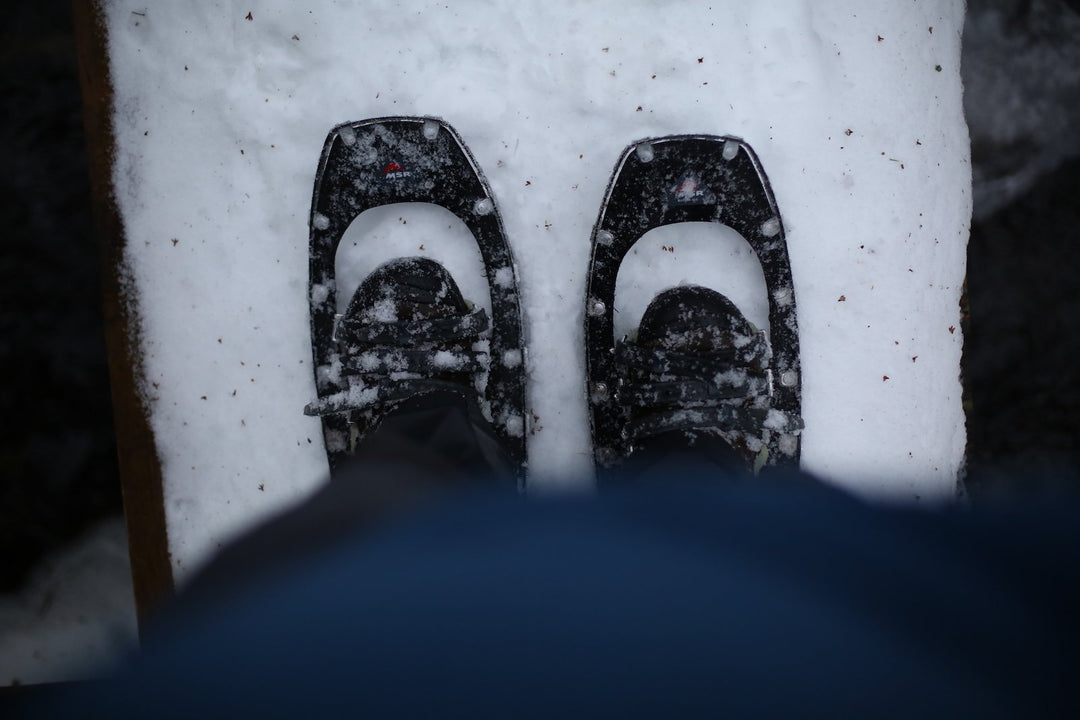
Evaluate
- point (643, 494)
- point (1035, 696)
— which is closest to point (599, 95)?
point (643, 494)

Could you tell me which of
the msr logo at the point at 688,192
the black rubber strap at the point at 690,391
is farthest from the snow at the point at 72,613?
the msr logo at the point at 688,192

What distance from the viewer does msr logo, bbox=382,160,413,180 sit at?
3.01 feet

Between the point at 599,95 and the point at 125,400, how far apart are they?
85 cm

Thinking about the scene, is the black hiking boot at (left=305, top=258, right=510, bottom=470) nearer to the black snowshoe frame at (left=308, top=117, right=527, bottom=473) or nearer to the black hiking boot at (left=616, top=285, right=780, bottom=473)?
the black snowshoe frame at (left=308, top=117, right=527, bottom=473)

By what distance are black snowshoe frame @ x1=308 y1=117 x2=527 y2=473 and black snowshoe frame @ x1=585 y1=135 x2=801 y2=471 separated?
0.38ft

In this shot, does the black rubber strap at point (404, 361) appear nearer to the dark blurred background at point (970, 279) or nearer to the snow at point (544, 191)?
the snow at point (544, 191)

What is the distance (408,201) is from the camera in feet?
3.05

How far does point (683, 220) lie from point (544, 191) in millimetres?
207

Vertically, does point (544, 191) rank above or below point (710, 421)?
above

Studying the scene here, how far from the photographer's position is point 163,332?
101cm

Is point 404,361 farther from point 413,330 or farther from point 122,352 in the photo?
point 122,352

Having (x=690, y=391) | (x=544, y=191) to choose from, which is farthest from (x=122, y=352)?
(x=690, y=391)

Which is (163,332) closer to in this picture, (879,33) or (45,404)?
(45,404)

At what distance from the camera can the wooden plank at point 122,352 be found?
3.18 feet
